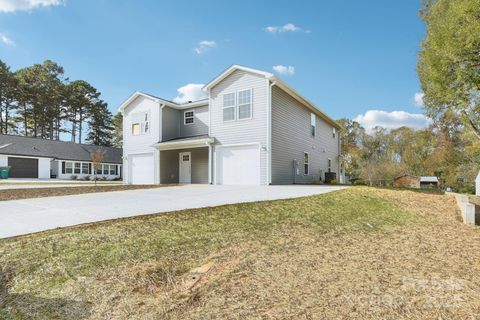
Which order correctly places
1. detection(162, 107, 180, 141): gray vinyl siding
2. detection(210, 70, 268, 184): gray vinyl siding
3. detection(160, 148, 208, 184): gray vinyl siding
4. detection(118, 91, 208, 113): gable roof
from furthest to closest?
1. detection(162, 107, 180, 141): gray vinyl siding
2. detection(118, 91, 208, 113): gable roof
3. detection(160, 148, 208, 184): gray vinyl siding
4. detection(210, 70, 268, 184): gray vinyl siding

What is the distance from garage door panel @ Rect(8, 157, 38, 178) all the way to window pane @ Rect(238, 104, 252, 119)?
26.3 metres

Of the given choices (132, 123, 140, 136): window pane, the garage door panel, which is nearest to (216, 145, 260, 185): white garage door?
(132, 123, 140, 136): window pane

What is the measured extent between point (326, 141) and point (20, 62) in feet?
152

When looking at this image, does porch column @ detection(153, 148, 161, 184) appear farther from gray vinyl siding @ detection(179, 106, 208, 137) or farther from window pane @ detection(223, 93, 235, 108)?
window pane @ detection(223, 93, 235, 108)

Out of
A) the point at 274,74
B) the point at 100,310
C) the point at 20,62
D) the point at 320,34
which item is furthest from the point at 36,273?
the point at 20,62

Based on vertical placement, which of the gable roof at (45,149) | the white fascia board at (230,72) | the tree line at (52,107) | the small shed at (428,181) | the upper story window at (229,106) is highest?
the tree line at (52,107)

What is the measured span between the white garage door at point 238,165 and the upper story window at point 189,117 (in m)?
4.11

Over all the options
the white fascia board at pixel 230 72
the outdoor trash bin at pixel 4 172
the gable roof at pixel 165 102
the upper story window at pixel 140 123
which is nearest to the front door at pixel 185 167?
the upper story window at pixel 140 123

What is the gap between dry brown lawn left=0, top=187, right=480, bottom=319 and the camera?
2934mm

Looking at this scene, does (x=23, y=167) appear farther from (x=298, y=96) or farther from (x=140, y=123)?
(x=298, y=96)

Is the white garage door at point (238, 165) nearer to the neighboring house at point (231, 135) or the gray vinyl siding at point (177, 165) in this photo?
the neighboring house at point (231, 135)

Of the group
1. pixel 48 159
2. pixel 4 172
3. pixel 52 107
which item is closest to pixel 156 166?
pixel 4 172

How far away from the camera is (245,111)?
15086 millimetres

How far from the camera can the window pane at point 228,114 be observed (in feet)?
51.0
